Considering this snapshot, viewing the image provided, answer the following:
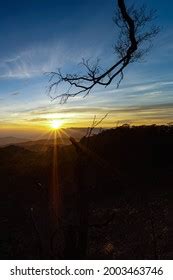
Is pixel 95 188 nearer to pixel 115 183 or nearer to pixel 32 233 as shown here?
pixel 115 183

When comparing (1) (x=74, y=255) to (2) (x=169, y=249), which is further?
(2) (x=169, y=249)

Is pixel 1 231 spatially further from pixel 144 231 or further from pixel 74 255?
pixel 74 255

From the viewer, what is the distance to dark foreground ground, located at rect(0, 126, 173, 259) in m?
10.4

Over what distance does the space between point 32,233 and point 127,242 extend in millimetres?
3322

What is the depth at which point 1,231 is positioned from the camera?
13.0 meters

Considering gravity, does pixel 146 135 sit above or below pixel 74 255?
above

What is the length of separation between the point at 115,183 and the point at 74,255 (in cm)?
1048

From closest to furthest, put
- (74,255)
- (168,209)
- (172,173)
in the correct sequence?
(74,255) < (168,209) < (172,173)

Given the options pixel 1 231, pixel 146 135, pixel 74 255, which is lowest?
pixel 1 231

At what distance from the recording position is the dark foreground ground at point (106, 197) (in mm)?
10398

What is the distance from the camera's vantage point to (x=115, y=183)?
16.8 metres

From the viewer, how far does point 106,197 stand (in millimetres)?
15930
